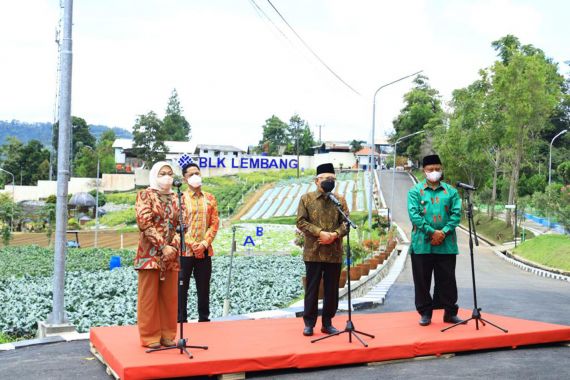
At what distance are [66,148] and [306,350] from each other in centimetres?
428

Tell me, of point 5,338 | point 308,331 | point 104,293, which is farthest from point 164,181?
point 104,293

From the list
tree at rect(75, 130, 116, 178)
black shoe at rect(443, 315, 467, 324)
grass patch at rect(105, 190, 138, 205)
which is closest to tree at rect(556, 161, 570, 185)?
grass patch at rect(105, 190, 138, 205)

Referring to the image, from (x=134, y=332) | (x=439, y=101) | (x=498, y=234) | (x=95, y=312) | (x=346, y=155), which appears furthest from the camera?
(x=346, y=155)

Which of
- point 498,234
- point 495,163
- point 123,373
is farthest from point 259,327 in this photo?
point 495,163

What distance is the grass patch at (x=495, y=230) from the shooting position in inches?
2024

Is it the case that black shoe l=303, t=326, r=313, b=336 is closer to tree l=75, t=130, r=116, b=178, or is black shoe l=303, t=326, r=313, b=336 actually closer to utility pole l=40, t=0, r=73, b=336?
utility pole l=40, t=0, r=73, b=336

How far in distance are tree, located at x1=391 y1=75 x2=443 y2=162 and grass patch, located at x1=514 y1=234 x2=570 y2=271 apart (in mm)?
56846

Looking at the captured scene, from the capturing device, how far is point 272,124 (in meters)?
124

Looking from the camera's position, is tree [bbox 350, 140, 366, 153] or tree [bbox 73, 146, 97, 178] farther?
tree [bbox 350, 140, 366, 153]

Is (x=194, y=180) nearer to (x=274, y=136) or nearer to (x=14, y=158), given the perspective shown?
(x=14, y=158)

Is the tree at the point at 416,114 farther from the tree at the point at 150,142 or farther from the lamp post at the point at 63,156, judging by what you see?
the lamp post at the point at 63,156

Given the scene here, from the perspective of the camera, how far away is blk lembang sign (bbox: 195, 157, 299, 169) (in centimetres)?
9719

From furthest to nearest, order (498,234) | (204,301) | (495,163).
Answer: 1. (495,163)
2. (498,234)
3. (204,301)

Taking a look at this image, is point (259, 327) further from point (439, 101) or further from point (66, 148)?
point (439, 101)
